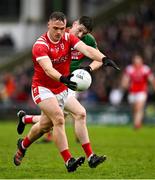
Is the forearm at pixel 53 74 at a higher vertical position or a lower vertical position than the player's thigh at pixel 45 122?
higher

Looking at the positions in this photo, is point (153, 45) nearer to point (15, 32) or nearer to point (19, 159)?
point (15, 32)

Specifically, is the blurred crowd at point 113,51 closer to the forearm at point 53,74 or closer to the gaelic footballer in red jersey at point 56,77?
the gaelic footballer in red jersey at point 56,77

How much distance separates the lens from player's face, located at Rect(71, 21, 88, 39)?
14.2 m

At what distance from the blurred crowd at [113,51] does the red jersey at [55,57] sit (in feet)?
60.4

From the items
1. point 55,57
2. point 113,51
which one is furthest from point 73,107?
point 113,51

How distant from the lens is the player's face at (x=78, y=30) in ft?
46.7

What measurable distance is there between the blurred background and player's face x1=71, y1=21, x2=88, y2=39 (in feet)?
51.3

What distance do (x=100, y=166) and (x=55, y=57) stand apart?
7.03ft

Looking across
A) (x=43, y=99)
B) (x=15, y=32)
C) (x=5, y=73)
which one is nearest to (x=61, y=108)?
(x=43, y=99)

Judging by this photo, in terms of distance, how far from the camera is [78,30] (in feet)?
46.8

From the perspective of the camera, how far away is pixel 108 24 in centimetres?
3656

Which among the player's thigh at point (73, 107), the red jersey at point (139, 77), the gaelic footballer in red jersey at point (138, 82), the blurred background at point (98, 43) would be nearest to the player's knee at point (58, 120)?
the player's thigh at point (73, 107)

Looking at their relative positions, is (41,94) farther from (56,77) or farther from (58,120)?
(56,77)

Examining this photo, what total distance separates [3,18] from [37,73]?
2686 centimetres
